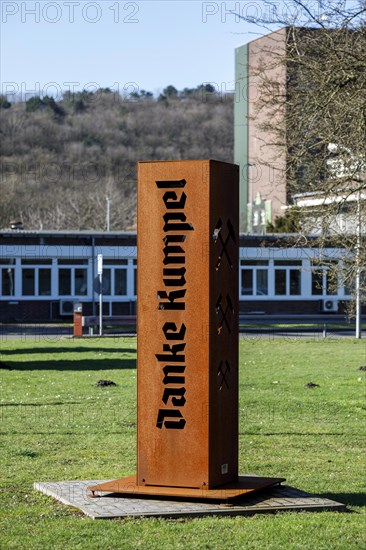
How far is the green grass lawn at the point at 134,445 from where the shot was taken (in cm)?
803

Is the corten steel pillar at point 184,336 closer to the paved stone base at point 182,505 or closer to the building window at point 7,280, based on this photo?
the paved stone base at point 182,505

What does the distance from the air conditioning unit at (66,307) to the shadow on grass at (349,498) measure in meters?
42.8

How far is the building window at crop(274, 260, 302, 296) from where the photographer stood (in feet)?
187

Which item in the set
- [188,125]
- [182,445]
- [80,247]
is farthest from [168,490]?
[188,125]

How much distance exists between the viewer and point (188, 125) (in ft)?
403

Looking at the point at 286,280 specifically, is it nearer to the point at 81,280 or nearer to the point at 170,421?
the point at 81,280

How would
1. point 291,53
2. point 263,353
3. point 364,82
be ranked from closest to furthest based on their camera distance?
point 364,82 < point 291,53 < point 263,353

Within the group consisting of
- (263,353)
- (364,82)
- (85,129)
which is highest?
(85,129)

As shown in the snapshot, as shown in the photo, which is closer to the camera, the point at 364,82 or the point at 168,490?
the point at 168,490

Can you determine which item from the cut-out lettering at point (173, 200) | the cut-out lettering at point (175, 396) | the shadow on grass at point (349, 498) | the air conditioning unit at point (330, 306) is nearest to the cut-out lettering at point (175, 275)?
the cut-out lettering at point (173, 200)

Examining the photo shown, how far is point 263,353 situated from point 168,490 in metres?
20.1

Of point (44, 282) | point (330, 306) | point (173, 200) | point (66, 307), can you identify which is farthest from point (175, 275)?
point (330, 306)

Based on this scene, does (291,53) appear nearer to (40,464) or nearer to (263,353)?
(40,464)

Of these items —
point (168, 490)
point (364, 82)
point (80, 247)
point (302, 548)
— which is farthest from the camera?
point (80, 247)
